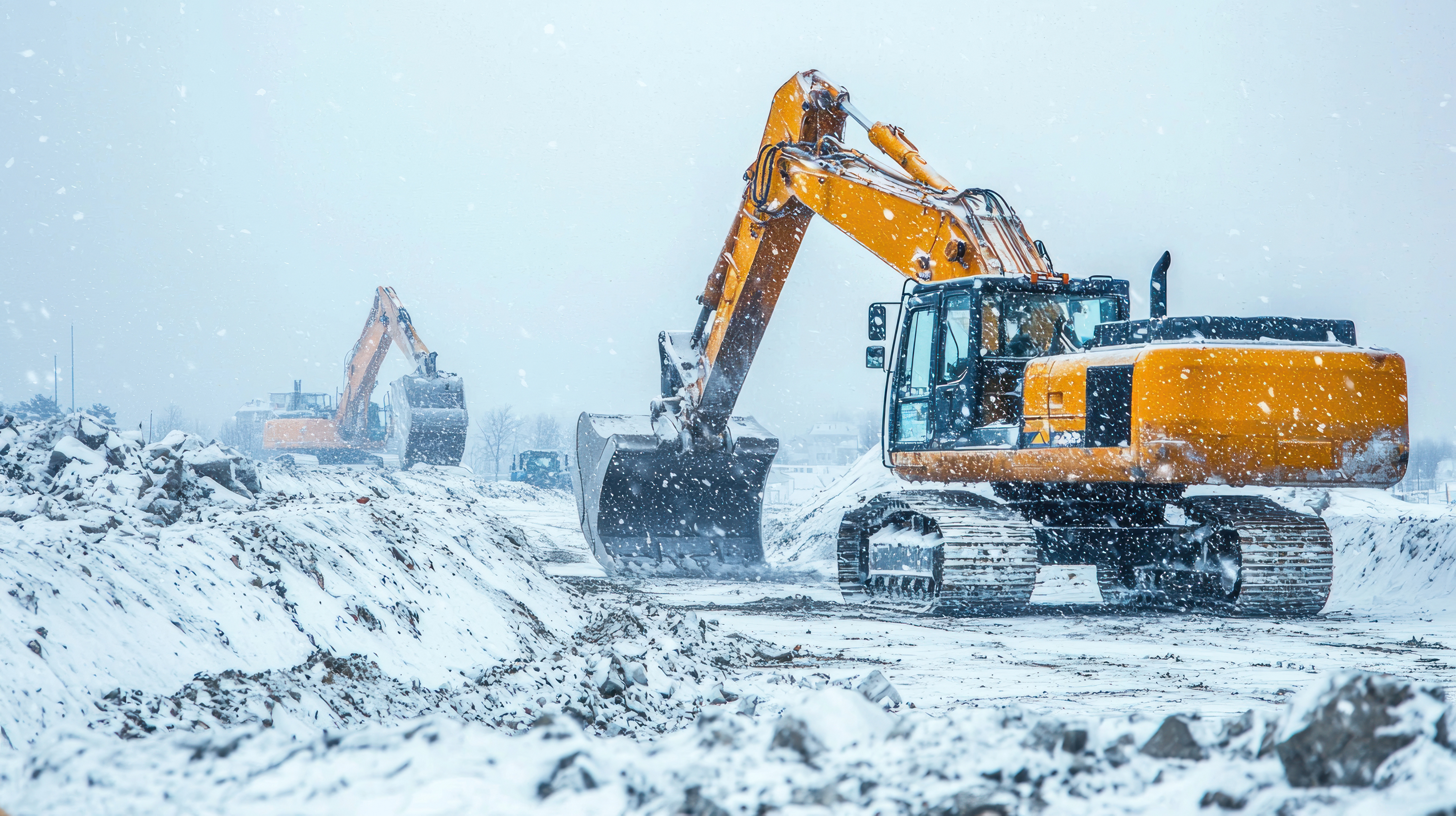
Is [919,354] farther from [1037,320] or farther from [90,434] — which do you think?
[90,434]

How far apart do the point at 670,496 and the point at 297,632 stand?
8262 mm

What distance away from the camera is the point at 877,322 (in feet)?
31.3

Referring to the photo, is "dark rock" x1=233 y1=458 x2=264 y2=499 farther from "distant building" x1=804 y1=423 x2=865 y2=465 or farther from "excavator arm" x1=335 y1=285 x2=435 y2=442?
"distant building" x1=804 y1=423 x2=865 y2=465

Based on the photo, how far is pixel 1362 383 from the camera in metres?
7.43

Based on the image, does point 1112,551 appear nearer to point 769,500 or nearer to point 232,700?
point 232,700

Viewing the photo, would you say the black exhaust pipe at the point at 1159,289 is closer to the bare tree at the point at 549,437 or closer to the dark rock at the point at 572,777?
the dark rock at the point at 572,777

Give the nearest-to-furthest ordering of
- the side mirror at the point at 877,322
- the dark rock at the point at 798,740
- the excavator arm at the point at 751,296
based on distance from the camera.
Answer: the dark rock at the point at 798,740 < the excavator arm at the point at 751,296 < the side mirror at the point at 877,322

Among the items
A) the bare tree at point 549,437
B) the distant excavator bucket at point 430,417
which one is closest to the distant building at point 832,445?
the bare tree at point 549,437

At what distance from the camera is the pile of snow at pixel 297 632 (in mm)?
3664

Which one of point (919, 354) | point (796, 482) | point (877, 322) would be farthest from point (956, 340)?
point (796, 482)

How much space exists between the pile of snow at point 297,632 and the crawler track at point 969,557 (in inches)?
79.0

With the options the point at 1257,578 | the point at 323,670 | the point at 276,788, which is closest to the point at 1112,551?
the point at 1257,578

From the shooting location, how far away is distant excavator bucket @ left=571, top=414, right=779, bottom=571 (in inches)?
500

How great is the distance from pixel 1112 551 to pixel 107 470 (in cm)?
849
